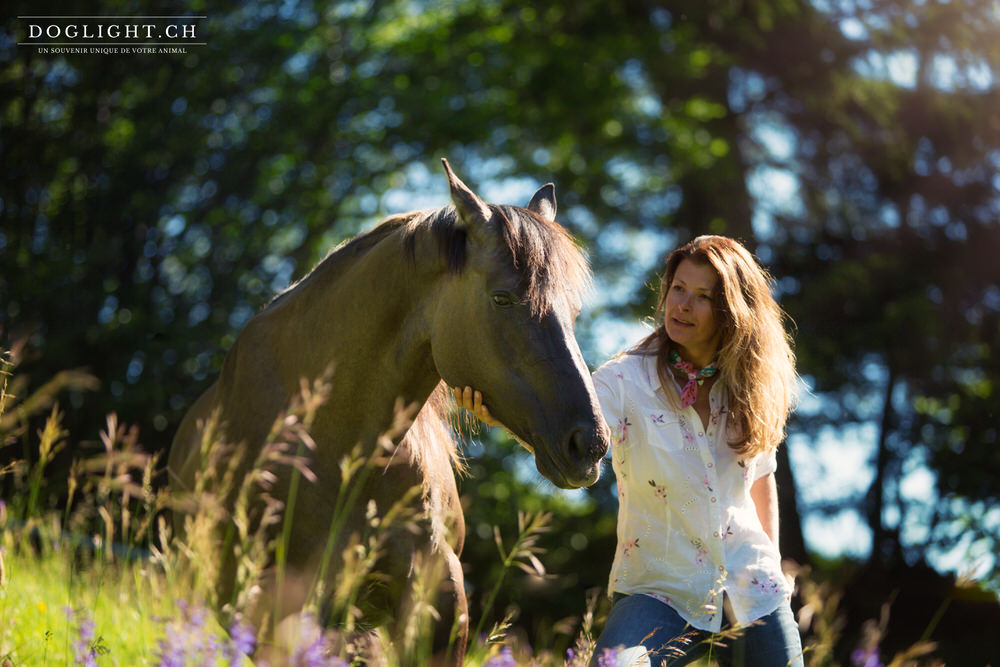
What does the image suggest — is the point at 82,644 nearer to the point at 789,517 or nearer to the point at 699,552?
the point at 699,552

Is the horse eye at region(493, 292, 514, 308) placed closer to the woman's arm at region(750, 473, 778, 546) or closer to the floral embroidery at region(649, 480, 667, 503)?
the floral embroidery at region(649, 480, 667, 503)

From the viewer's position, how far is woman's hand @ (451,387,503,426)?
2751 millimetres

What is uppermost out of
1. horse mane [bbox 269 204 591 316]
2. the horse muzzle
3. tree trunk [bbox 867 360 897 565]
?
horse mane [bbox 269 204 591 316]

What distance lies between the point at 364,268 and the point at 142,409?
6.04 m

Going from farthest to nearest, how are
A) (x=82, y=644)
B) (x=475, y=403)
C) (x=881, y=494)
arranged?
(x=881, y=494), (x=475, y=403), (x=82, y=644)

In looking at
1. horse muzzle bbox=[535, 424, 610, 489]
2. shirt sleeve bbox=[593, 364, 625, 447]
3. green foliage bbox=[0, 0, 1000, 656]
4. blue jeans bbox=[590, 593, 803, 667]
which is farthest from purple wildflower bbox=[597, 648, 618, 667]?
green foliage bbox=[0, 0, 1000, 656]

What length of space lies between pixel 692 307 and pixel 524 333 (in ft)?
2.90

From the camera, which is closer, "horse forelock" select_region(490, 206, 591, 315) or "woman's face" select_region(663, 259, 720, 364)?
"horse forelock" select_region(490, 206, 591, 315)

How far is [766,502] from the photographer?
328cm

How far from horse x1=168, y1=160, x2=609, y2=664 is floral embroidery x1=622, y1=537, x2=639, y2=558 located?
1.95ft

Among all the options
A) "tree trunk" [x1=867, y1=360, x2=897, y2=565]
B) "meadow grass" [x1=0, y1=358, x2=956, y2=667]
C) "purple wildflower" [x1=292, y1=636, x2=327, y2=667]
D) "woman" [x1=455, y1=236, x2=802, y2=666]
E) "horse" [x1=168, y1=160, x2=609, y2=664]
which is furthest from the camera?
"tree trunk" [x1=867, y1=360, x2=897, y2=565]

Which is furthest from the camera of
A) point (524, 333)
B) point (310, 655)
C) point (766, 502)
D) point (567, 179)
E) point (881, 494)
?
point (567, 179)

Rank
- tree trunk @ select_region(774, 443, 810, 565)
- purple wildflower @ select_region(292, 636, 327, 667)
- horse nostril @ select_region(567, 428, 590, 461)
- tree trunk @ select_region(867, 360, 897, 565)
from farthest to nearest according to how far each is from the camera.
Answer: tree trunk @ select_region(867, 360, 897, 565) < tree trunk @ select_region(774, 443, 810, 565) < horse nostril @ select_region(567, 428, 590, 461) < purple wildflower @ select_region(292, 636, 327, 667)

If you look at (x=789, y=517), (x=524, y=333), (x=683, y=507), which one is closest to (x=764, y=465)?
(x=683, y=507)
